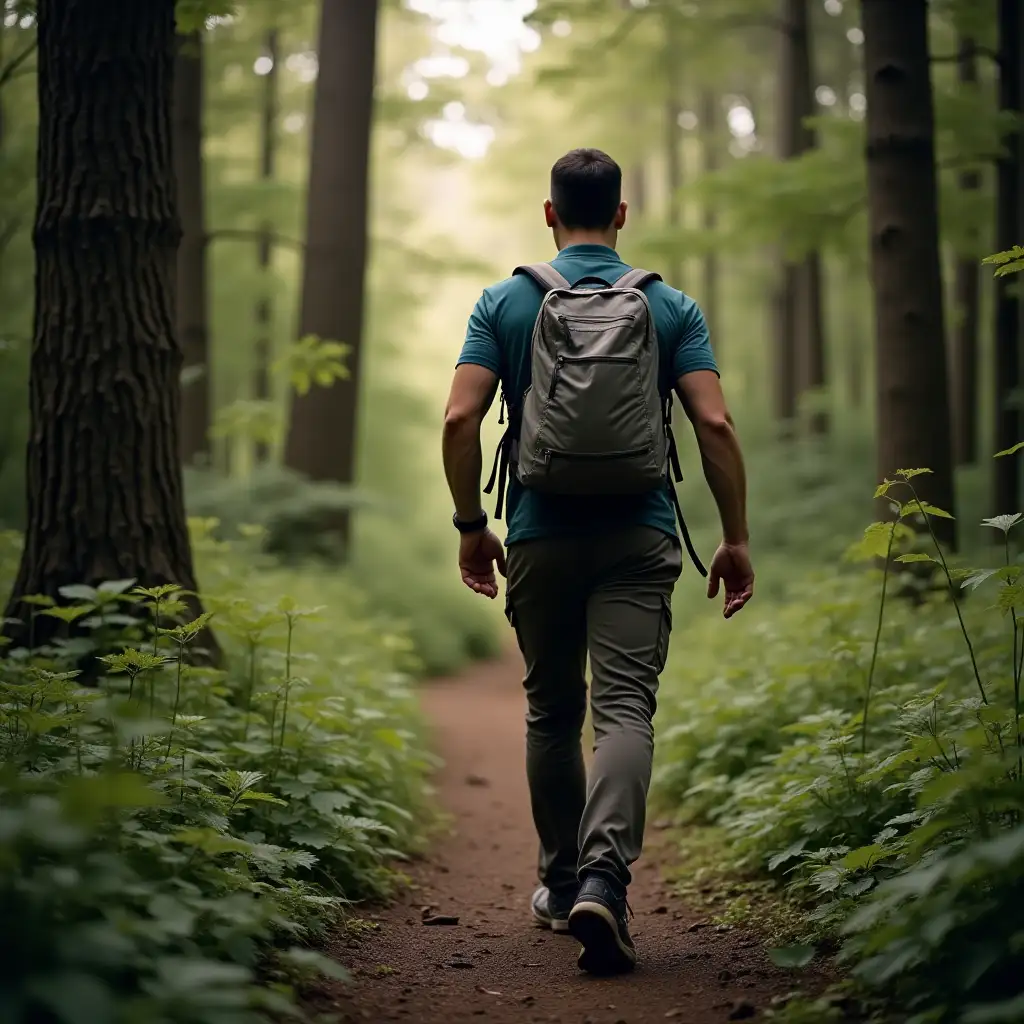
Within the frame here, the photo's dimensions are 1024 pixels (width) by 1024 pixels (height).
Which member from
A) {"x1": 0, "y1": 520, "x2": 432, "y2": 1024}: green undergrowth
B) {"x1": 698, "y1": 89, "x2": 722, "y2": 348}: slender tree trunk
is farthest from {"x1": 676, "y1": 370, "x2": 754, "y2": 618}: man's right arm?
{"x1": 698, "y1": 89, "x2": 722, "y2": 348}: slender tree trunk

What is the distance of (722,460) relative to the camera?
3.42m

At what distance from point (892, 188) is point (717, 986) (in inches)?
200

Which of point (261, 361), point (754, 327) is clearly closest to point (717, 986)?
point (261, 361)

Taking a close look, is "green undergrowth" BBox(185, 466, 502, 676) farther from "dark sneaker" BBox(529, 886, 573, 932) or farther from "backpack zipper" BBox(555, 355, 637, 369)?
"backpack zipper" BBox(555, 355, 637, 369)

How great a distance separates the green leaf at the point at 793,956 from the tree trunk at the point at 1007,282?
750cm

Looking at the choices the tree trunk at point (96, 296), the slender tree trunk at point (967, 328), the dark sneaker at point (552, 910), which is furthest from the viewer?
the slender tree trunk at point (967, 328)

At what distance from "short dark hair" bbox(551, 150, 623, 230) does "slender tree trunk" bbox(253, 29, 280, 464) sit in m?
9.71

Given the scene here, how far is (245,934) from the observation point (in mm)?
2617

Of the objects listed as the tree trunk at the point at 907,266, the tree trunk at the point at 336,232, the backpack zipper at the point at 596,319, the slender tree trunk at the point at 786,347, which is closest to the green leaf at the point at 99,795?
the backpack zipper at the point at 596,319

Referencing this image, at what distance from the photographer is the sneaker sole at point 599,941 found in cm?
300

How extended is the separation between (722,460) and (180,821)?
1944 millimetres

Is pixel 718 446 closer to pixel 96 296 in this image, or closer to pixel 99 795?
pixel 99 795

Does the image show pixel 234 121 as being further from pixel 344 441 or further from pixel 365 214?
pixel 344 441

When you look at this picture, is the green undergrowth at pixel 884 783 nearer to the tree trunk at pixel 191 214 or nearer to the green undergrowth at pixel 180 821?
the green undergrowth at pixel 180 821
